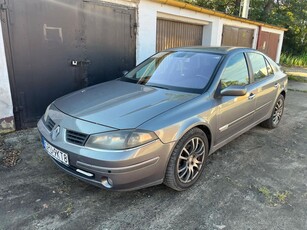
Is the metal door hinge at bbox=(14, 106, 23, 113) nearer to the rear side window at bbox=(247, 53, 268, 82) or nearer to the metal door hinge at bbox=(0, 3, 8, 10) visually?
the metal door hinge at bbox=(0, 3, 8, 10)

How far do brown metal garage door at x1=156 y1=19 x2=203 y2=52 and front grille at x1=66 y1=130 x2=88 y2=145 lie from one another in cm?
492

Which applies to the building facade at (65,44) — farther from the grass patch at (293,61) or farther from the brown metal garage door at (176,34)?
the grass patch at (293,61)

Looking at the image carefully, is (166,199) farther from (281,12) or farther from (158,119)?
(281,12)

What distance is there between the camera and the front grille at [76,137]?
7.54 ft

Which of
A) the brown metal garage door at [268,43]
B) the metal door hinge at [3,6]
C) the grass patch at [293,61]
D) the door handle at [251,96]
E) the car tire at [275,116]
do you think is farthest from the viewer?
the grass patch at [293,61]

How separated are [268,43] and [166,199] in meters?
12.8

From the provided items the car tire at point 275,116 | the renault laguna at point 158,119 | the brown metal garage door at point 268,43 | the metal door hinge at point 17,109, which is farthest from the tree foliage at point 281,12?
the metal door hinge at point 17,109

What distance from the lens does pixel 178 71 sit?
332cm

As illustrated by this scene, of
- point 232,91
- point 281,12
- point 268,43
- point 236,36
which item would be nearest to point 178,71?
point 232,91

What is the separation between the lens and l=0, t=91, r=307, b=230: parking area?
2283 mm

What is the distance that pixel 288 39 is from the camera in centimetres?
2214

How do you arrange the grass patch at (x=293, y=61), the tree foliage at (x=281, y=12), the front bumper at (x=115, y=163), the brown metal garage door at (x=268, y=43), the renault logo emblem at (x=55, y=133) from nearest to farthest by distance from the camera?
1. the front bumper at (x=115, y=163)
2. the renault logo emblem at (x=55, y=133)
3. the brown metal garage door at (x=268, y=43)
4. the tree foliage at (x=281, y=12)
5. the grass patch at (x=293, y=61)

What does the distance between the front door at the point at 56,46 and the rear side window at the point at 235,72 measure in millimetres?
2821

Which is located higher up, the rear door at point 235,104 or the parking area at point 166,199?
the rear door at point 235,104
